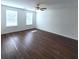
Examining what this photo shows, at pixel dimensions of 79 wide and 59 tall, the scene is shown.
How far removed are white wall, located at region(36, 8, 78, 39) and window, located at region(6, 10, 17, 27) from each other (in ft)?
9.78

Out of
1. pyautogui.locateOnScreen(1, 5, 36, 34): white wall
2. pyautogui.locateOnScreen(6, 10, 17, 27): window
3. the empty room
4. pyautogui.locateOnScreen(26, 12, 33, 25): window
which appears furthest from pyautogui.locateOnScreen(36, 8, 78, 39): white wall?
pyautogui.locateOnScreen(6, 10, 17, 27): window

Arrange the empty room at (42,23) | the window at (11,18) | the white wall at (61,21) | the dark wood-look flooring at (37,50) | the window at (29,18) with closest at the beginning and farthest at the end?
the dark wood-look flooring at (37,50)
the empty room at (42,23)
the white wall at (61,21)
the window at (11,18)
the window at (29,18)

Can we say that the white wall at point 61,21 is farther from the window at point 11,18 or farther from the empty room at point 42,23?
the window at point 11,18

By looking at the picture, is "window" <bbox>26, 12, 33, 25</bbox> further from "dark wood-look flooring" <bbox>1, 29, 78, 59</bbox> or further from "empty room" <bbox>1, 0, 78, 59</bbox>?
"dark wood-look flooring" <bbox>1, 29, 78, 59</bbox>

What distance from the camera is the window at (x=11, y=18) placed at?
18.9 ft

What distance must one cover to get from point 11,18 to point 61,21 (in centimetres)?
432

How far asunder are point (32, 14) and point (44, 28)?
7.81 ft

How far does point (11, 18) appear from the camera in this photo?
6.11 metres

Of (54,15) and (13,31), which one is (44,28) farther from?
(13,31)

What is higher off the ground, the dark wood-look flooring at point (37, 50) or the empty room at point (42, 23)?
the empty room at point (42, 23)

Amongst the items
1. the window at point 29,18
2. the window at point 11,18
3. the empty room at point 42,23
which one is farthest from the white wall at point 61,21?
the window at point 11,18

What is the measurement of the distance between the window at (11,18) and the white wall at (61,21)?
117 inches

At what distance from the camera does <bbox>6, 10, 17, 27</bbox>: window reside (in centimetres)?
576

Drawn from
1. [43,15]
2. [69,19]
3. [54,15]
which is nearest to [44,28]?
[43,15]
